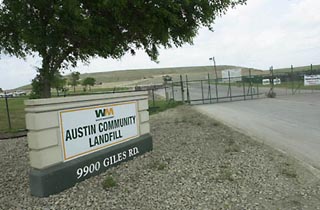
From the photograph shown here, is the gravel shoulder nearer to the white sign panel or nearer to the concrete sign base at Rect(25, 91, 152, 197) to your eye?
the concrete sign base at Rect(25, 91, 152, 197)

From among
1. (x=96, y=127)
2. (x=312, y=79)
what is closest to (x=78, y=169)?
(x=96, y=127)

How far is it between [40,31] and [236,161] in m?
4.69

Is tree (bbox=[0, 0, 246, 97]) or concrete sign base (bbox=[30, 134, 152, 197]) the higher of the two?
tree (bbox=[0, 0, 246, 97])

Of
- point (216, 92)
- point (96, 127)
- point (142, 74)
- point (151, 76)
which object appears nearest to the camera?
point (96, 127)

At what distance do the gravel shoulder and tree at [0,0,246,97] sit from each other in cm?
260

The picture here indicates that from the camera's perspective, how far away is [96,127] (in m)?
5.18

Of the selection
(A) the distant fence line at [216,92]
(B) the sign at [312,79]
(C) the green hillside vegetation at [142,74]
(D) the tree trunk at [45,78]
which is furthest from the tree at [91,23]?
(C) the green hillside vegetation at [142,74]

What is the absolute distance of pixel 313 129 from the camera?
8.98m

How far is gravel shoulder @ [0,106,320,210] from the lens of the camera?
401 centimetres

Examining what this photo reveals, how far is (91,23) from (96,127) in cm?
209

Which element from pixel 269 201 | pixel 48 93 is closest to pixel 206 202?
pixel 269 201

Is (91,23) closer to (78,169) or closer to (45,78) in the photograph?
(45,78)

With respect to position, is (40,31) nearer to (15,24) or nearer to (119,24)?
(15,24)

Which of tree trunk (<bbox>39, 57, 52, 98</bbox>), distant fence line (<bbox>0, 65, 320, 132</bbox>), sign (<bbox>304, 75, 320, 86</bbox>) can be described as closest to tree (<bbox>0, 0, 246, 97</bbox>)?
tree trunk (<bbox>39, 57, 52, 98</bbox>)
